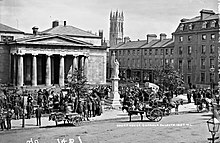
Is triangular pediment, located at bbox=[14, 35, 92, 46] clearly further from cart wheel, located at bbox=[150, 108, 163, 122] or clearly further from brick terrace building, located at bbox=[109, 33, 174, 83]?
cart wheel, located at bbox=[150, 108, 163, 122]

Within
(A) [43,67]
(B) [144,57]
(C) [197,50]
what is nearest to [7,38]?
(A) [43,67]

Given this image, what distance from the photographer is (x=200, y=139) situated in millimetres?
11273

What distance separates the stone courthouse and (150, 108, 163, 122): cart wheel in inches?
737

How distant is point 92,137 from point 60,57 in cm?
2649

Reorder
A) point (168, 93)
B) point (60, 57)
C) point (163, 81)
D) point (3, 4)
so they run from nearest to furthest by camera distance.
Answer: point (3, 4)
point (168, 93)
point (163, 81)
point (60, 57)

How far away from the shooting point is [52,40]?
117ft

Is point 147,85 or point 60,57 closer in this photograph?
point 147,85

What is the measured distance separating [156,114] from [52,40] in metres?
22.8

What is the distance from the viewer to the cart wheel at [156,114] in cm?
1485

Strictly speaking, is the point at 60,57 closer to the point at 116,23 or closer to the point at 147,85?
the point at 147,85

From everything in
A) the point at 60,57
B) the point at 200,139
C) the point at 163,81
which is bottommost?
the point at 200,139

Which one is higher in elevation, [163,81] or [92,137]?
[163,81]

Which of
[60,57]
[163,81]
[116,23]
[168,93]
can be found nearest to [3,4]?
[116,23]

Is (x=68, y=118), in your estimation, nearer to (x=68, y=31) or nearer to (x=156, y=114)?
(x=156, y=114)
